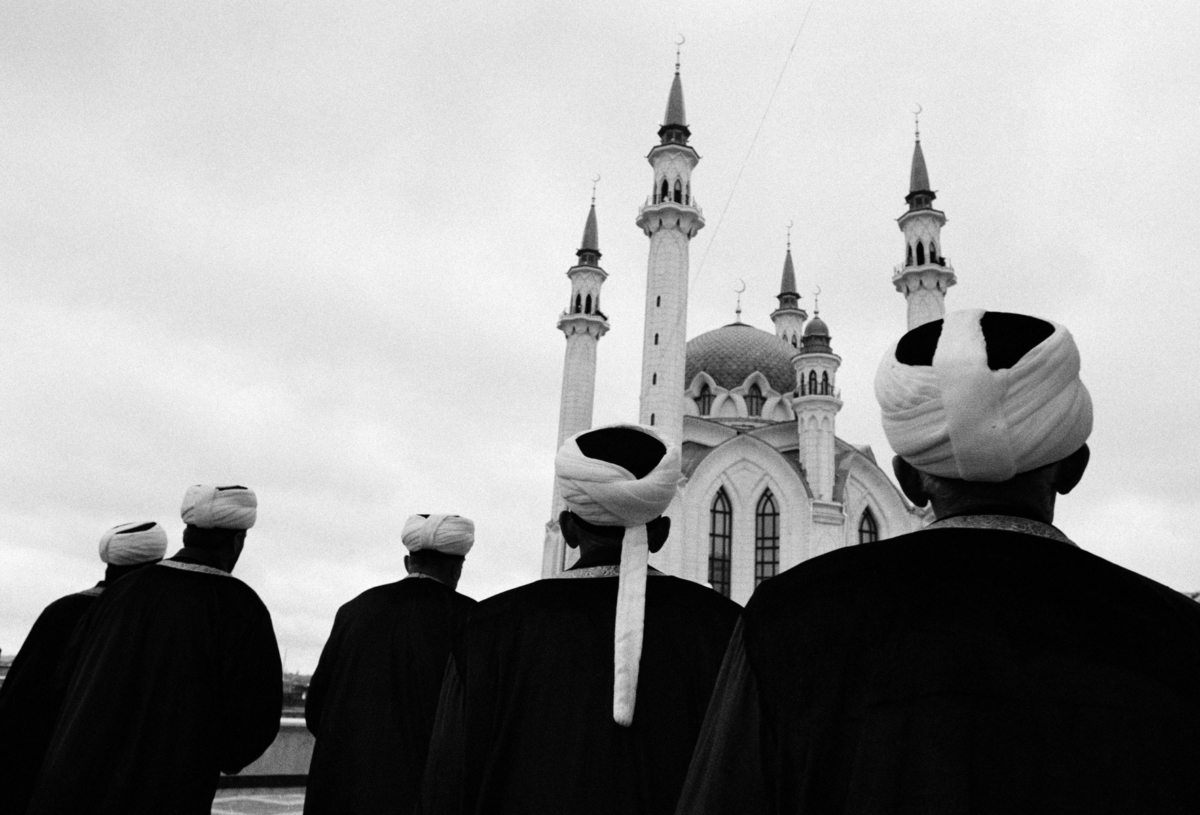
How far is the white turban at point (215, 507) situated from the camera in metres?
3.54

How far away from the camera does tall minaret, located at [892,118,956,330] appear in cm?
2948

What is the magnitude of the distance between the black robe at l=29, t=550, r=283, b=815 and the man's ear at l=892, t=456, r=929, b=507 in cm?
275

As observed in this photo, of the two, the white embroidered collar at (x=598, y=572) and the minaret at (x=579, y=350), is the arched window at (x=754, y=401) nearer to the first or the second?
the minaret at (x=579, y=350)

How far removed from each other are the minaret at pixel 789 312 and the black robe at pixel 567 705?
40.1 m

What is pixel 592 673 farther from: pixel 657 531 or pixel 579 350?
pixel 579 350

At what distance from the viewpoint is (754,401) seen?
37.2 metres

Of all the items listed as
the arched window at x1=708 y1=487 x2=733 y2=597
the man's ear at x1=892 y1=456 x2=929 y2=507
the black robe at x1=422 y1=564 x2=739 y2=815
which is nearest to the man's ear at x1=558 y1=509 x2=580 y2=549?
the black robe at x1=422 y1=564 x2=739 y2=815

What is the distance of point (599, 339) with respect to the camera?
32.4 metres

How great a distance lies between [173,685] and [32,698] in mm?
976

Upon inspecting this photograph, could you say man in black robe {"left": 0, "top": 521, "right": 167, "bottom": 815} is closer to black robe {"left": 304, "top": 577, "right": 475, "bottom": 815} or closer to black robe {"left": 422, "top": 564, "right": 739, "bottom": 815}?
black robe {"left": 304, "top": 577, "right": 475, "bottom": 815}

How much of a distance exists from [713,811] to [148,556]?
12.6ft

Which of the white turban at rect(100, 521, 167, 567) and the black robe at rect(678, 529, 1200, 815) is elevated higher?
the white turban at rect(100, 521, 167, 567)

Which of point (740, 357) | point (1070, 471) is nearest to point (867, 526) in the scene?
point (740, 357)

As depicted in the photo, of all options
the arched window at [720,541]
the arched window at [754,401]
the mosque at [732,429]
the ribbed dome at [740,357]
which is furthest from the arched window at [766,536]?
the ribbed dome at [740,357]
